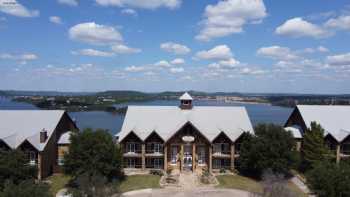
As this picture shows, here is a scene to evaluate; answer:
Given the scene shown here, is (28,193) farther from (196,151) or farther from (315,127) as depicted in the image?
(315,127)

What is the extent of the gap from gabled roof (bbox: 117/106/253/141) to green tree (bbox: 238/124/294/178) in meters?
4.15

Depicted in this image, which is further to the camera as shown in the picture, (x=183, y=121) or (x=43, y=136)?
(x=183, y=121)

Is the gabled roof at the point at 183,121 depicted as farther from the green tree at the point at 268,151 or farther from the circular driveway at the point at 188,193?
the circular driveway at the point at 188,193

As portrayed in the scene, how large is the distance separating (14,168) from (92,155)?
880cm

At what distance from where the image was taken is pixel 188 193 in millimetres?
39500

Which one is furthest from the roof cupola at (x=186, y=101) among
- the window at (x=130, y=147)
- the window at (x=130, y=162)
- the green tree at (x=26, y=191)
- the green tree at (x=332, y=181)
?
the green tree at (x=26, y=191)

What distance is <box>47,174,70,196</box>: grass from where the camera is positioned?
42.4 meters

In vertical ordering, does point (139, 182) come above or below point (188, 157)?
below

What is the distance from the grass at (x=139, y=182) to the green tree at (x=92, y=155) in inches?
94.5

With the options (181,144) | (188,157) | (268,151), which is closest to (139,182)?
(181,144)

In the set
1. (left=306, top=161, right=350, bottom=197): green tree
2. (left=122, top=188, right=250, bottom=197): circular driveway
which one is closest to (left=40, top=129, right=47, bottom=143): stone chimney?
(left=122, top=188, right=250, bottom=197): circular driveway

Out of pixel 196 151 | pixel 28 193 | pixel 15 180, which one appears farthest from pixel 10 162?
pixel 196 151

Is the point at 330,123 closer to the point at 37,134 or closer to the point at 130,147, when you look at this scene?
the point at 130,147

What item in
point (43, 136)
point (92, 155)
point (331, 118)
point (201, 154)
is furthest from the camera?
point (331, 118)
